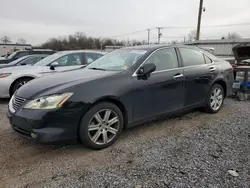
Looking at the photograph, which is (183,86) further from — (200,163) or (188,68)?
(200,163)

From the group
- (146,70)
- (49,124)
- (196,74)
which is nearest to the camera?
(49,124)

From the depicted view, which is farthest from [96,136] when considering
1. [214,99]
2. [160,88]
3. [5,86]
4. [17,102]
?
[5,86]

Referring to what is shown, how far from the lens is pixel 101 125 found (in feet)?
9.55

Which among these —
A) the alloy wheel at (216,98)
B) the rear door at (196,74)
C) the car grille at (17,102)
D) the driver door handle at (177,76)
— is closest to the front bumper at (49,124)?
the car grille at (17,102)

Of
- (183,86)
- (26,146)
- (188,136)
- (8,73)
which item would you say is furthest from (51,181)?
(8,73)

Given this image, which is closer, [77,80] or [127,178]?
[127,178]

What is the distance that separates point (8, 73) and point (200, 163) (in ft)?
17.5

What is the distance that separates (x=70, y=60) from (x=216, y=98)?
4402 millimetres

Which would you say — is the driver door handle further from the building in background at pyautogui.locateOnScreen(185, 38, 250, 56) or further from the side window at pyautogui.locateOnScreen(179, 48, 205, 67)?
the building in background at pyautogui.locateOnScreen(185, 38, 250, 56)

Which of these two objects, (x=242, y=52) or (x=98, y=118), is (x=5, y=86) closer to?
(x=98, y=118)

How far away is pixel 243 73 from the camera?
5.80 metres

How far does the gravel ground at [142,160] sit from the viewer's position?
2.26 meters

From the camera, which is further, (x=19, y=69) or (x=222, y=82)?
(x=19, y=69)

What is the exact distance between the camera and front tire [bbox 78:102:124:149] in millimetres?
2756
